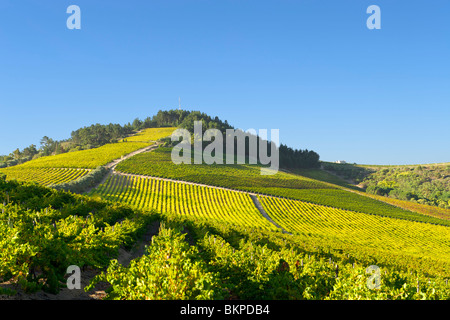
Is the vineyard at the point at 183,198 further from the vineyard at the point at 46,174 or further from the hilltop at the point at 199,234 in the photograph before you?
the vineyard at the point at 46,174

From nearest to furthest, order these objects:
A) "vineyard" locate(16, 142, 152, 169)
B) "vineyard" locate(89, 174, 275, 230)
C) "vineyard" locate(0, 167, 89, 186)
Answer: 1. "vineyard" locate(89, 174, 275, 230)
2. "vineyard" locate(0, 167, 89, 186)
3. "vineyard" locate(16, 142, 152, 169)

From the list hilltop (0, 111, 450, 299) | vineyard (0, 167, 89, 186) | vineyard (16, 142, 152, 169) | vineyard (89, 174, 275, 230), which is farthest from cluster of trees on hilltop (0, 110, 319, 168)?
vineyard (89, 174, 275, 230)

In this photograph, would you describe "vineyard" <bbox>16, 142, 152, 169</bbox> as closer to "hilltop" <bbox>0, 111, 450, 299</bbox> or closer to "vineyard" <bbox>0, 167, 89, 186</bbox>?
"hilltop" <bbox>0, 111, 450, 299</bbox>

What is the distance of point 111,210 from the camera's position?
110 feet

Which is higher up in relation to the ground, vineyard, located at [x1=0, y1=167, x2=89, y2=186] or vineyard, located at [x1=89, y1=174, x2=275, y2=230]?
vineyard, located at [x1=0, y1=167, x2=89, y2=186]

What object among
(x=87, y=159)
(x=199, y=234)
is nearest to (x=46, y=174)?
(x=87, y=159)

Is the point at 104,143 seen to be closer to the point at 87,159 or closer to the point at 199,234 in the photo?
the point at 87,159

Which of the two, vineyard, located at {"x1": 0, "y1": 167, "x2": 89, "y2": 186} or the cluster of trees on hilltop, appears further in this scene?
the cluster of trees on hilltop

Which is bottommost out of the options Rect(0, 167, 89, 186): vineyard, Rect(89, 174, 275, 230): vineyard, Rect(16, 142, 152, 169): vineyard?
Rect(89, 174, 275, 230): vineyard

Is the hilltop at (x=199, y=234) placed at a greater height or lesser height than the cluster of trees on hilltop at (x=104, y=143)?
lesser


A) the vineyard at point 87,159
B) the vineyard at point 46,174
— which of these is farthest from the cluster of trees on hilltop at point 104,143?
the vineyard at point 46,174

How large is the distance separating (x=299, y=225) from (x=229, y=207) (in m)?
16.4
